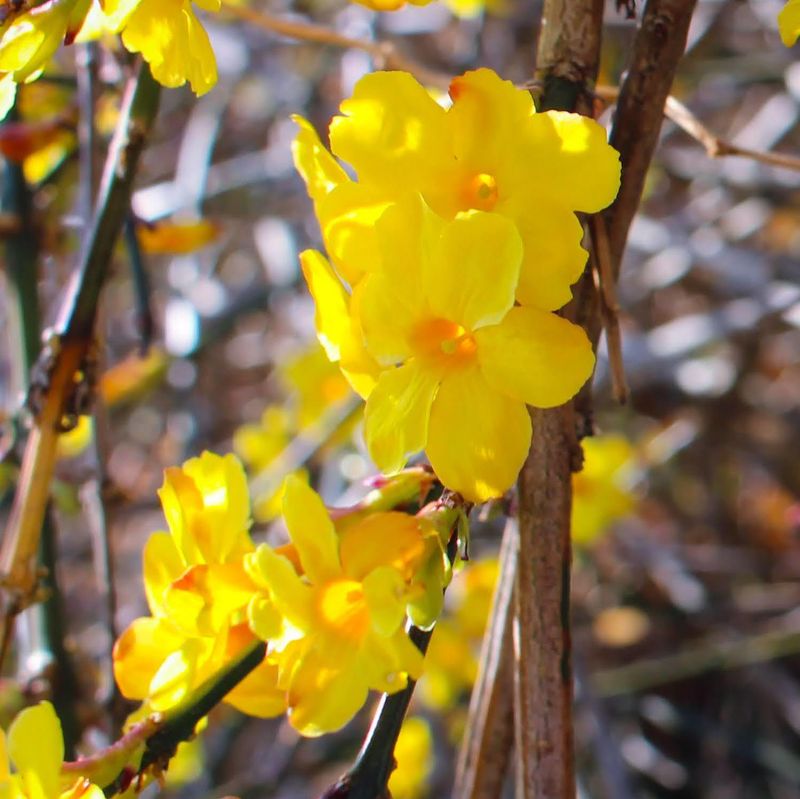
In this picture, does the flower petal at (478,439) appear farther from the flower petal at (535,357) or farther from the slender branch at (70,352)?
the slender branch at (70,352)

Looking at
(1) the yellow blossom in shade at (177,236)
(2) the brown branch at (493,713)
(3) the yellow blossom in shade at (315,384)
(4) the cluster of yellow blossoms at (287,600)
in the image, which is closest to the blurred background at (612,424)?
(3) the yellow blossom in shade at (315,384)

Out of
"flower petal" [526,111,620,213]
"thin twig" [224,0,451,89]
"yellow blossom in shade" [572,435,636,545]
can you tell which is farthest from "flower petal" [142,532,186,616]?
"yellow blossom in shade" [572,435,636,545]

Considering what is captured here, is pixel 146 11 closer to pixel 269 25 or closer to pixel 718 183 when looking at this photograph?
pixel 269 25

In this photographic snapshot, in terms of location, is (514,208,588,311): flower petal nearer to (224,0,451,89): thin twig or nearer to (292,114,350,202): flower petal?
(292,114,350,202): flower petal

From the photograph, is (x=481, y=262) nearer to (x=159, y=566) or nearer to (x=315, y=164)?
(x=315, y=164)

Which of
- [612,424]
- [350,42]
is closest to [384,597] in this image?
[350,42]

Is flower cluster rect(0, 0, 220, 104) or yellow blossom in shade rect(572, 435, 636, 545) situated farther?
yellow blossom in shade rect(572, 435, 636, 545)

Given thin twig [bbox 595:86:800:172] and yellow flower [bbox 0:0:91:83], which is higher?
yellow flower [bbox 0:0:91:83]
